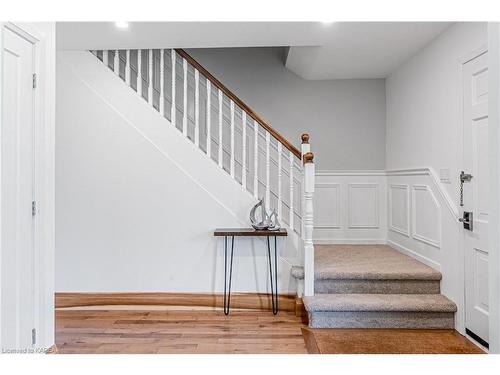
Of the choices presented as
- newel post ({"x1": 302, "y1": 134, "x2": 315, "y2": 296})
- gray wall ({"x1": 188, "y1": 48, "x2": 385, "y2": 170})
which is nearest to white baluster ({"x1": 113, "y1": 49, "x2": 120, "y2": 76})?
gray wall ({"x1": 188, "y1": 48, "x2": 385, "y2": 170})

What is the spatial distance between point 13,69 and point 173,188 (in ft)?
6.08

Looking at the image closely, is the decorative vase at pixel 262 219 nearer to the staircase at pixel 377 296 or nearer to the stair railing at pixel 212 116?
the stair railing at pixel 212 116

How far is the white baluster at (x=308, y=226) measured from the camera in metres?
3.23

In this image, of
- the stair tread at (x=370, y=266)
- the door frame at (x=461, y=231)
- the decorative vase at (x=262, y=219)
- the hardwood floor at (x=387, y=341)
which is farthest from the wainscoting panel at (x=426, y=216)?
the decorative vase at (x=262, y=219)

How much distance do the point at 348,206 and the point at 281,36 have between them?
7.90 ft

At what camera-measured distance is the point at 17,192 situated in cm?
198

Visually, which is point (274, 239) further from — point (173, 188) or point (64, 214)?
point (64, 214)

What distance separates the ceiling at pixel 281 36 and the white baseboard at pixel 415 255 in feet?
6.69

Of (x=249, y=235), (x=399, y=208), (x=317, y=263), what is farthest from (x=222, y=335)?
(x=399, y=208)

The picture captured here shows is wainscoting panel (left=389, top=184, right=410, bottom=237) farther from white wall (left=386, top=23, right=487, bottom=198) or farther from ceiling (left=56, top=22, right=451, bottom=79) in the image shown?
ceiling (left=56, top=22, right=451, bottom=79)

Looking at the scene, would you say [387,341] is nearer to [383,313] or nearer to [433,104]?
[383,313]

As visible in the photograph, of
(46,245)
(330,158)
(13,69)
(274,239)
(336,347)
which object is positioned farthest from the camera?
(330,158)
